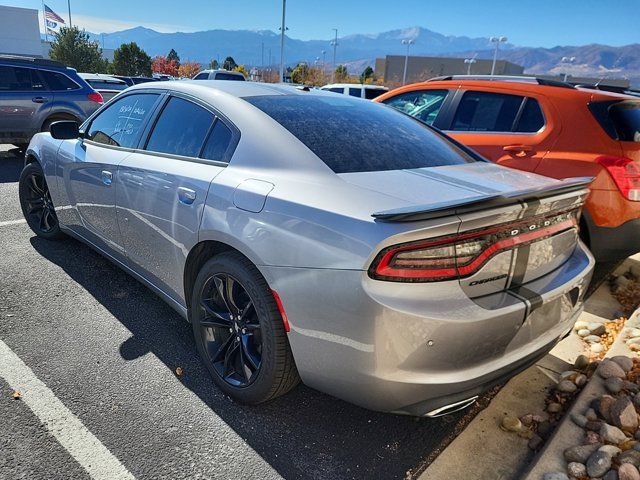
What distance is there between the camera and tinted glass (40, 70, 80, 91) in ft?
28.6

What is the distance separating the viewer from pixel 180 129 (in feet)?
9.36

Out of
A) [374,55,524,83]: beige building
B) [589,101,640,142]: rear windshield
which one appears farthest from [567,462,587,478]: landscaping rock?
[374,55,524,83]: beige building

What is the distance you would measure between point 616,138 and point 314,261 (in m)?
3.08

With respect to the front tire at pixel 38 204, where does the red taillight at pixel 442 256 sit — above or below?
above

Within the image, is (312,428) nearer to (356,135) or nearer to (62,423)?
(62,423)

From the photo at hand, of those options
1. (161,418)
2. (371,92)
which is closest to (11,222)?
(161,418)

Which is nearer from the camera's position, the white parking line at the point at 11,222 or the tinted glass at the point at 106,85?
the white parking line at the point at 11,222

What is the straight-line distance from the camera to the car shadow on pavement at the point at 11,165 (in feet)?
24.1

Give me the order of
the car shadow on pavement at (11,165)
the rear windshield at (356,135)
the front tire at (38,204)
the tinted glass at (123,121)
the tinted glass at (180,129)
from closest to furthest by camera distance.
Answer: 1. the rear windshield at (356,135)
2. the tinted glass at (180,129)
3. the tinted glass at (123,121)
4. the front tire at (38,204)
5. the car shadow on pavement at (11,165)

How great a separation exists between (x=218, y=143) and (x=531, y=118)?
301cm

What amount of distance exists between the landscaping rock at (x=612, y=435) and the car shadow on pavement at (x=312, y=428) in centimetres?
64

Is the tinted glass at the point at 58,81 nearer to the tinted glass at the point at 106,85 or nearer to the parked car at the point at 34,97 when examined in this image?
the parked car at the point at 34,97

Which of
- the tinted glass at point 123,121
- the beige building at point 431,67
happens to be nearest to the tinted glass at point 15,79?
the tinted glass at point 123,121

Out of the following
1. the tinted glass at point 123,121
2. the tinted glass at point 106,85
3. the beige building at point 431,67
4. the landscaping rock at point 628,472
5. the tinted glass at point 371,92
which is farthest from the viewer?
the beige building at point 431,67
